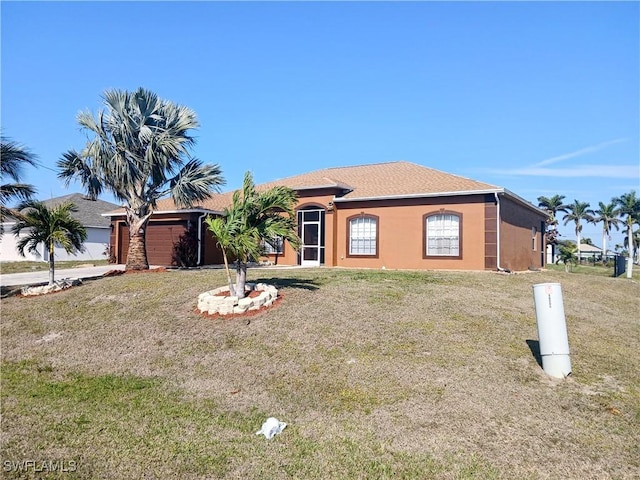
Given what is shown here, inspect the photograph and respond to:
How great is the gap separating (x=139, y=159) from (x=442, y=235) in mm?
12303

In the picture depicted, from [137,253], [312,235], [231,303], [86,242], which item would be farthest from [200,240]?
[86,242]

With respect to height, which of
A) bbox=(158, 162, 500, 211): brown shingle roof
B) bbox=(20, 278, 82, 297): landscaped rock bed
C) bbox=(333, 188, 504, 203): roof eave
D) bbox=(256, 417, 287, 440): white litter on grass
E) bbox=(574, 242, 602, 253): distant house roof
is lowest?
bbox=(256, 417, 287, 440): white litter on grass

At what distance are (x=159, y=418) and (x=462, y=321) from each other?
6037 millimetres

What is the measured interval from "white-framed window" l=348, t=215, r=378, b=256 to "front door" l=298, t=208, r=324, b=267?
1482mm

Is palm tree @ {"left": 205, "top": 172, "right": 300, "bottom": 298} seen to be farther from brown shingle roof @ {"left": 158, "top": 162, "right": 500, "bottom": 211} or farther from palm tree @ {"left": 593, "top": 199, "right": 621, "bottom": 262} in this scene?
palm tree @ {"left": 593, "top": 199, "right": 621, "bottom": 262}

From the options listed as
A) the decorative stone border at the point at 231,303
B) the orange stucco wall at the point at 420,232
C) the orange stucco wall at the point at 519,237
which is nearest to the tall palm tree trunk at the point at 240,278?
the decorative stone border at the point at 231,303

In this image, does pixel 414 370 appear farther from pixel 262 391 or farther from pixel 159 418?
pixel 159 418

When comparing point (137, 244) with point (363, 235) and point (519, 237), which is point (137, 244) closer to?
point (363, 235)

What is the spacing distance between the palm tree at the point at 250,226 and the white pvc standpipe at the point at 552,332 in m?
5.56

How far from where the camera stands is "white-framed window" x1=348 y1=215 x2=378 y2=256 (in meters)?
19.3

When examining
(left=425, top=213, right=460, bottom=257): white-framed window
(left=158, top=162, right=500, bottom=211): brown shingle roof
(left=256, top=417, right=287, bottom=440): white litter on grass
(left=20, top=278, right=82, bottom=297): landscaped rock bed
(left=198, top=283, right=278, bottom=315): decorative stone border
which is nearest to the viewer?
(left=256, top=417, right=287, bottom=440): white litter on grass

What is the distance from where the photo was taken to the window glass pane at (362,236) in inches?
760

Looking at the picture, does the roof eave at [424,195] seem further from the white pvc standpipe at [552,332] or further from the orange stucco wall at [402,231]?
Result: the white pvc standpipe at [552,332]

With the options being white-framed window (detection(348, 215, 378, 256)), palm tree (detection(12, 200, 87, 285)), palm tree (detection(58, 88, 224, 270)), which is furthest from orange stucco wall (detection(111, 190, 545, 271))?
palm tree (detection(12, 200, 87, 285))
